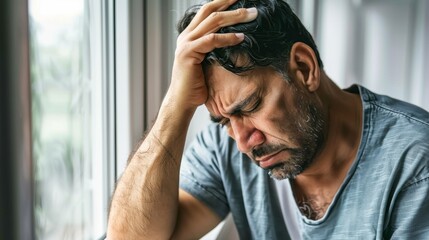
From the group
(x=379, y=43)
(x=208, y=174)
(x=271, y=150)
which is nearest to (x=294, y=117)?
(x=271, y=150)

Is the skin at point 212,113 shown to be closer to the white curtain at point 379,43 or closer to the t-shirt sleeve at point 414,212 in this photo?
the t-shirt sleeve at point 414,212

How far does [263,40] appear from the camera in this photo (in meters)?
0.94

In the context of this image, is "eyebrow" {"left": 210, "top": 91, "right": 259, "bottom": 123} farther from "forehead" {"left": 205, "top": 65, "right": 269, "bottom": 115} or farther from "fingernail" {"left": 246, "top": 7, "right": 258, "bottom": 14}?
"fingernail" {"left": 246, "top": 7, "right": 258, "bottom": 14}

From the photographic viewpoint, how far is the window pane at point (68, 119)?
110 centimetres

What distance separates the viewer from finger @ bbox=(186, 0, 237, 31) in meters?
0.97

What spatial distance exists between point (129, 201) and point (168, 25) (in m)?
0.59

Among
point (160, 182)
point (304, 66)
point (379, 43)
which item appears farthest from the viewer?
point (379, 43)

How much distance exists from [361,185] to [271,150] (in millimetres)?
210

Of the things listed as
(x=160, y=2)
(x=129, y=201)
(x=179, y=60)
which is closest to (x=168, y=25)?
(x=160, y=2)

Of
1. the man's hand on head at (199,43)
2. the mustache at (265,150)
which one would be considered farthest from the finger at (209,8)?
the mustache at (265,150)

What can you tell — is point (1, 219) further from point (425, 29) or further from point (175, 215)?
point (425, 29)

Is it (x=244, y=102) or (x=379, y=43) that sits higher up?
(x=379, y=43)

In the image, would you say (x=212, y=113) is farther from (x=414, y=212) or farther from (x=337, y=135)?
(x=414, y=212)

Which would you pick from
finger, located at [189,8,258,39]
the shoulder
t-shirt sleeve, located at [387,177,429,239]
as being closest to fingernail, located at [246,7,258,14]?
finger, located at [189,8,258,39]
